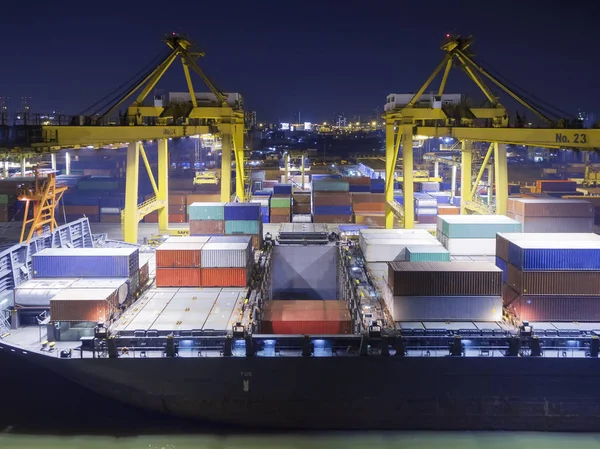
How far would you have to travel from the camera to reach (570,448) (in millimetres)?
16656

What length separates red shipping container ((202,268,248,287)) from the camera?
2139cm

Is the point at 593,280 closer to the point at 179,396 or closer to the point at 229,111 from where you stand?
the point at 179,396

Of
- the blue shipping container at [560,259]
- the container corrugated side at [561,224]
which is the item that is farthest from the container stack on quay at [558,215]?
the blue shipping container at [560,259]

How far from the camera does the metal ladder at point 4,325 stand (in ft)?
61.0

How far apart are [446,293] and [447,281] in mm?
411

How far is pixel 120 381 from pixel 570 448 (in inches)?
538

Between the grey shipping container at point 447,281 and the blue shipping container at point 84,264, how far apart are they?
957 cm

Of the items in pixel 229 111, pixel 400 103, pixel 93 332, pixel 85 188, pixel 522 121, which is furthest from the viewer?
pixel 85 188

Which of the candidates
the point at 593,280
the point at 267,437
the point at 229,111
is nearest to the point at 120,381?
the point at 267,437

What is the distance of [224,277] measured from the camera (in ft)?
70.4

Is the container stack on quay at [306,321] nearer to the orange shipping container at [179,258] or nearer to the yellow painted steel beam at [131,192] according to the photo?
the orange shipping container at [179,258]

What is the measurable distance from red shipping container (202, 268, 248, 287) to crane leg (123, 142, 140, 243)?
24.7 ft

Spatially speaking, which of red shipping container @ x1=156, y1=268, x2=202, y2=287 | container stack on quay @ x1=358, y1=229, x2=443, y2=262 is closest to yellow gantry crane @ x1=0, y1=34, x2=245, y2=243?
red shipping container @ x1=156, y1=268, x2=202, y2=287

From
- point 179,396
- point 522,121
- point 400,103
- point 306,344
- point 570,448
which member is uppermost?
point 400,103
